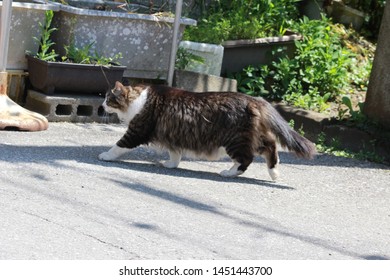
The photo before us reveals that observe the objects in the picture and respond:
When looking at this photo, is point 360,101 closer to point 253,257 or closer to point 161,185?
point 161,185

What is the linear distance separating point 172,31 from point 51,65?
1545mm

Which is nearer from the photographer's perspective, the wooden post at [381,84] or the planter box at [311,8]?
the wooden post at [381,84]

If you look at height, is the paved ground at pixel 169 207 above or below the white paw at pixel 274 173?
below

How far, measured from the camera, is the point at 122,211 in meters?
5.86

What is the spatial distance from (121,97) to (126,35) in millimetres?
1608

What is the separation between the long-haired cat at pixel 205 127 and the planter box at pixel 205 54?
227cm

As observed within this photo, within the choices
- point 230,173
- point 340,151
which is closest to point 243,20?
point 340,151

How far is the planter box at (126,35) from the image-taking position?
8.56 m

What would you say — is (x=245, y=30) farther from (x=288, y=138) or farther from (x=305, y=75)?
(x=288, y=138)

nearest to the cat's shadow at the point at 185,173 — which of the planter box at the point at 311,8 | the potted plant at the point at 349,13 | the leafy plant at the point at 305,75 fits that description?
the leafy plant at the point at 305,75

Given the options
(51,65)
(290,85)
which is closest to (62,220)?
(51,65)

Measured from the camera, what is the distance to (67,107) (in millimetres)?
8523

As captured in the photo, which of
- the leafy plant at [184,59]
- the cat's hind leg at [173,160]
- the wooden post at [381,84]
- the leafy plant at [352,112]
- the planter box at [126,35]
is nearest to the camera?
the cat's hind leg at [173,160]

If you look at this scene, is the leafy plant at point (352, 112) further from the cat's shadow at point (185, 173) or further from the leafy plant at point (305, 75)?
the cat's shadow at point (185, 173)
